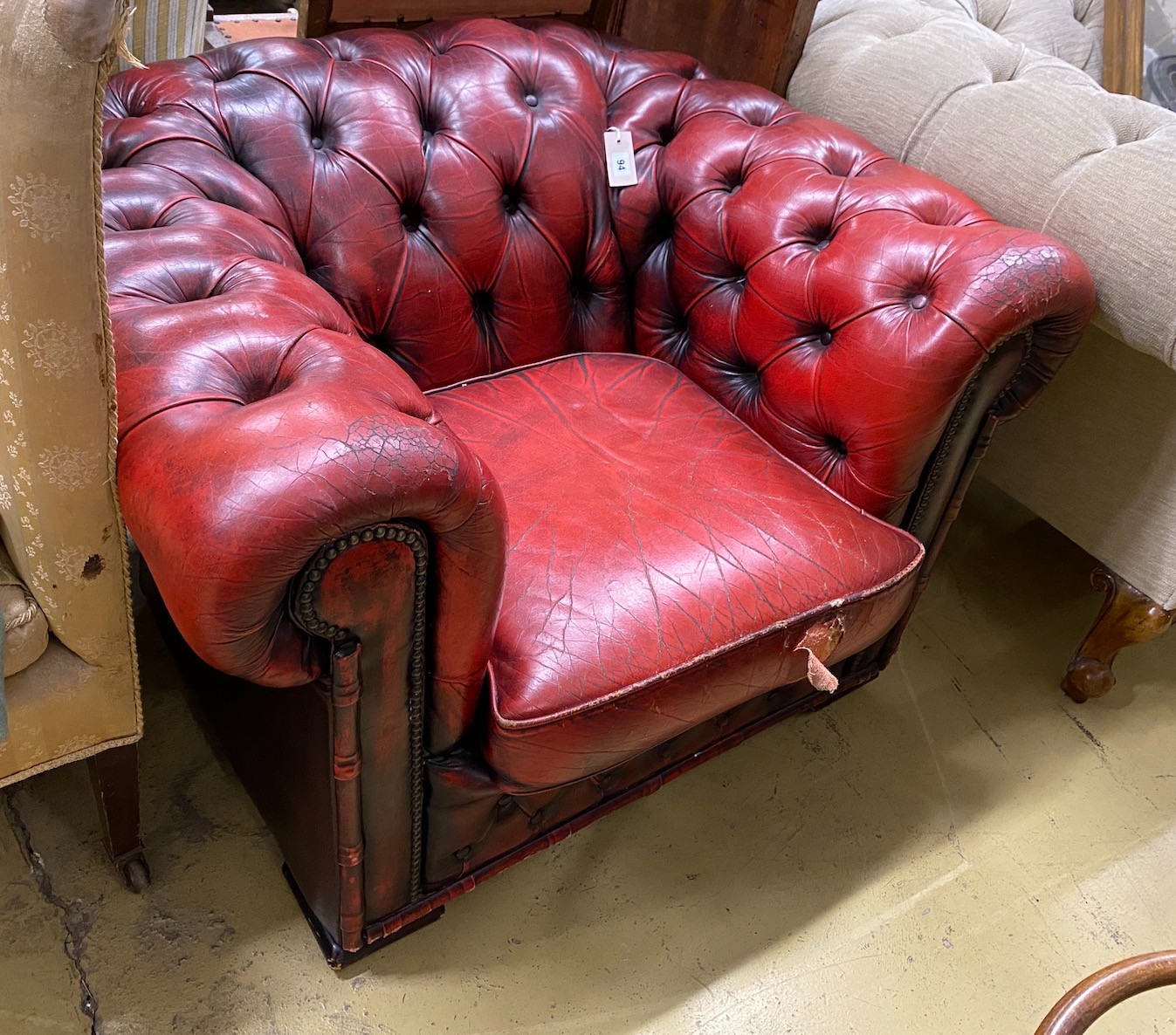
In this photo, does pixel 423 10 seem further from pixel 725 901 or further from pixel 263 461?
pixel 725 901

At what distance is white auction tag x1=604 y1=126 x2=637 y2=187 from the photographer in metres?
1.40

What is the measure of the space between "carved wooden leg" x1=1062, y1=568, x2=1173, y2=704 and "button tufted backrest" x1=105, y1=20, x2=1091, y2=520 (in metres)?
0.49

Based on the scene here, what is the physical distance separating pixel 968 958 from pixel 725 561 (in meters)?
0.61

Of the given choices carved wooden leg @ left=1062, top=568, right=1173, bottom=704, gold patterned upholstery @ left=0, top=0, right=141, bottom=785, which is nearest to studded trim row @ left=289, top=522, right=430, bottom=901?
gold patterned upholstery @ left=0, top=0, right=141, bottom=785

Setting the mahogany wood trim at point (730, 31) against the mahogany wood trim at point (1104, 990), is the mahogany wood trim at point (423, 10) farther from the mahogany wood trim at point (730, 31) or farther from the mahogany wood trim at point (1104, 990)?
the mahogany wood trim at point (1104, 990)

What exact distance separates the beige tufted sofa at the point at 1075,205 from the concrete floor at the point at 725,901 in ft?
0.79

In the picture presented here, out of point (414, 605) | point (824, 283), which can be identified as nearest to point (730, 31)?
Result: point (824, 283)

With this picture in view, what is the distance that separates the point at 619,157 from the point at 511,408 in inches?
15.1

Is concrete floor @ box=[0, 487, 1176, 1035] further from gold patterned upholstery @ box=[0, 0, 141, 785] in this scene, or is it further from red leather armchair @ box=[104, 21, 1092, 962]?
gold patterned upholstery @ box=[0, 0, 141, 785]

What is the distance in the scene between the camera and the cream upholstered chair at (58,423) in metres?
0.68

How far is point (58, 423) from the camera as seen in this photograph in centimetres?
80

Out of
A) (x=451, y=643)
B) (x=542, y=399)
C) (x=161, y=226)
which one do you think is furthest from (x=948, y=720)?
(x=161, y=226)

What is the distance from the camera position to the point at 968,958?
4.22ft

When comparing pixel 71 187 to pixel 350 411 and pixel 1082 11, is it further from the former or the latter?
pixel 1082 11
